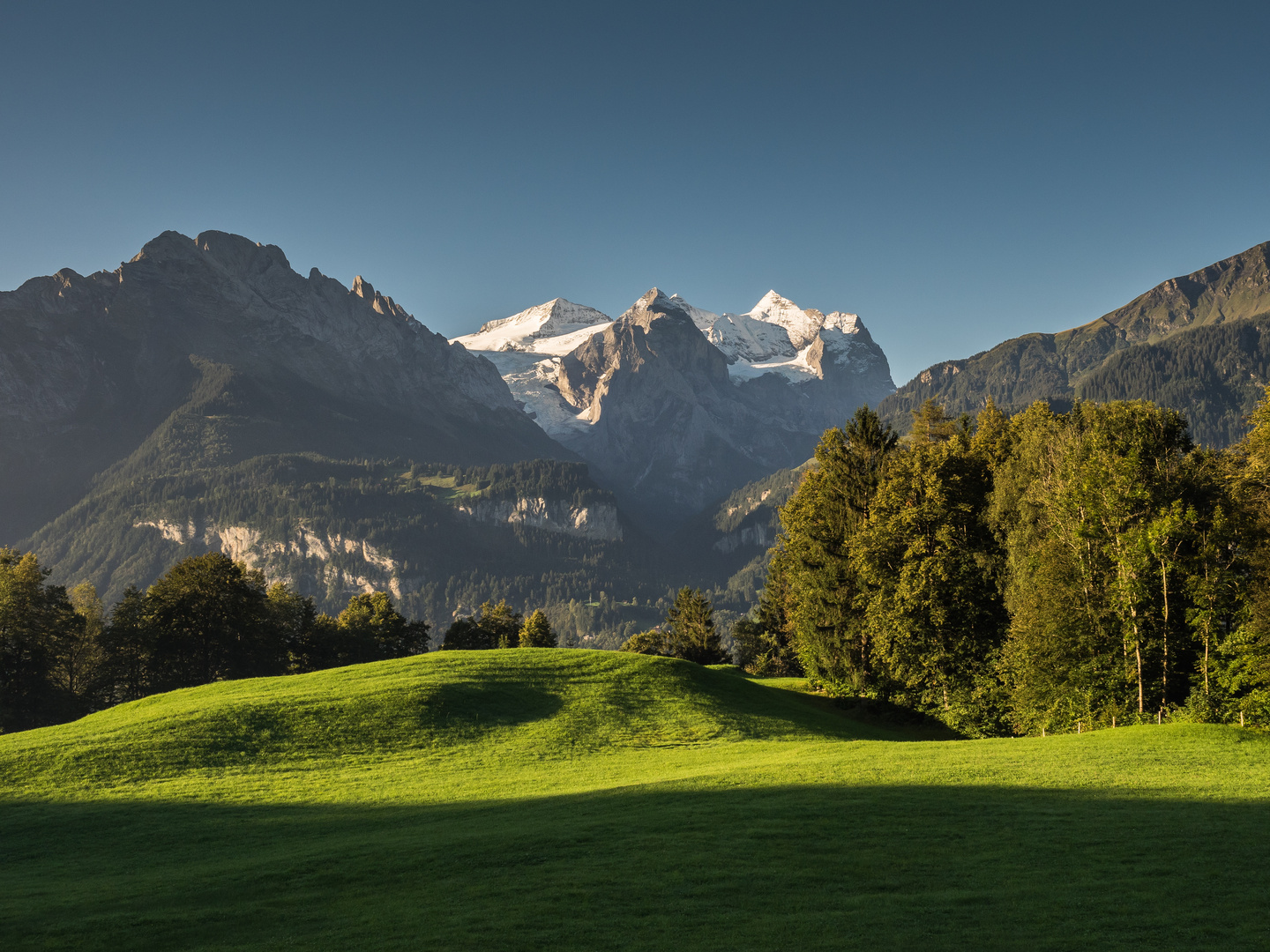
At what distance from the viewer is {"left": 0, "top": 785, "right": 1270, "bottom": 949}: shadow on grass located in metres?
13.6

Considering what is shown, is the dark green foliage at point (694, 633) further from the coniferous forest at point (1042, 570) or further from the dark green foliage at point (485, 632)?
the coniferous forest at point (1042, 570)

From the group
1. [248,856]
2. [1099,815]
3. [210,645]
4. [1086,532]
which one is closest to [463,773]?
[248,856]

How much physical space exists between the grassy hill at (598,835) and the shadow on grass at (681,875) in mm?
81

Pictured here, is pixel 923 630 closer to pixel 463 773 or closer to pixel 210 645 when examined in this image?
pixel 463 773

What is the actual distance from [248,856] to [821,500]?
3917 centimetres

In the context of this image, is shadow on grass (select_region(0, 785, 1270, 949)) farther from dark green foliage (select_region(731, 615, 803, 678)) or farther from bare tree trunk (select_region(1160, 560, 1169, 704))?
dark green foliage (select_region(731, 615, 803, 678))

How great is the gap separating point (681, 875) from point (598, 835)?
12.7 ft

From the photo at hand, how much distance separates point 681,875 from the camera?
1642cm

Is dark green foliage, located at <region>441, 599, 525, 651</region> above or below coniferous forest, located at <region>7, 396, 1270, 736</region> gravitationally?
below

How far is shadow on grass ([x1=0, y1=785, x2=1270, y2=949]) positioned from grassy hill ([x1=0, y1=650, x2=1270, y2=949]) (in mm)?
81

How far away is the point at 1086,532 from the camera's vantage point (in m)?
36.7

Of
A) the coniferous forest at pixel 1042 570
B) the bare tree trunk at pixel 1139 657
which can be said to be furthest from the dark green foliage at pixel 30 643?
the bare tree trunk at pixel 1139 657

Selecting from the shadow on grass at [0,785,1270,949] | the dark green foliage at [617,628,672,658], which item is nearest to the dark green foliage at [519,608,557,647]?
the dark green foliage at [617,628,672,658]

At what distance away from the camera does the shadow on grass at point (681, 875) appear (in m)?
13.6
